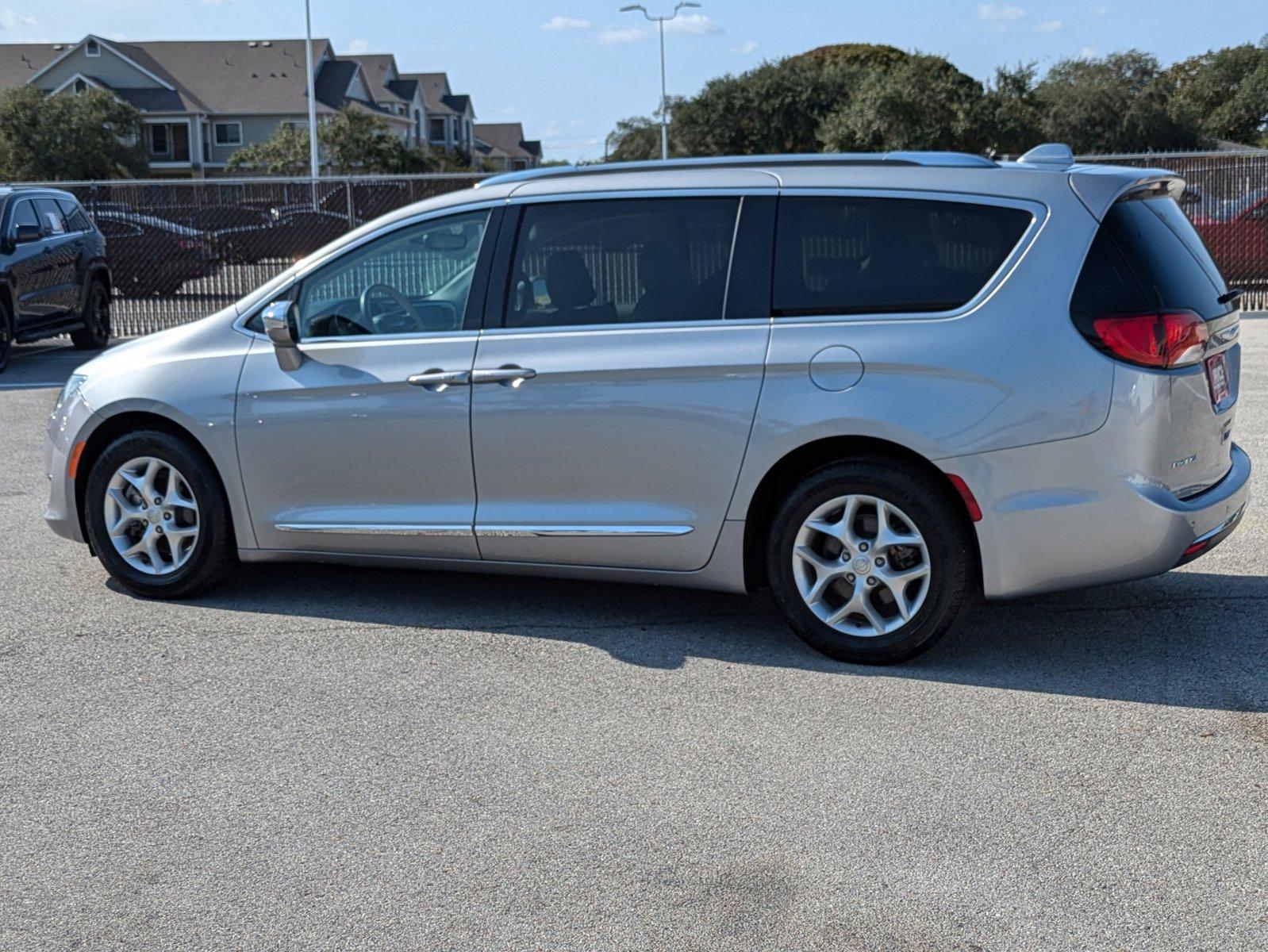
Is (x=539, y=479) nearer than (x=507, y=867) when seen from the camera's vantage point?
No

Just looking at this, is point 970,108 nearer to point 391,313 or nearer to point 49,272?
point 49,272

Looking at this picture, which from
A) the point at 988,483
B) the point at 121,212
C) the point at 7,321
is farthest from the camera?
the point at 121,212

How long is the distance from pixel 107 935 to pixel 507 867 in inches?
37.6

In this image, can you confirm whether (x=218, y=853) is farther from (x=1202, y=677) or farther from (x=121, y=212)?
(x=121, y=212)

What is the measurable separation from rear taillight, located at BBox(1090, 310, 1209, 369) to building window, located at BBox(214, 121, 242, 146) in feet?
274

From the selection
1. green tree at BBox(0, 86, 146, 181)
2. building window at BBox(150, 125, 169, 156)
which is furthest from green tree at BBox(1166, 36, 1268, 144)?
building window at BBox(150, 125, 169, 156)

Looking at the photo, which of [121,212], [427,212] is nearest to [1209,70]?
[121,212]

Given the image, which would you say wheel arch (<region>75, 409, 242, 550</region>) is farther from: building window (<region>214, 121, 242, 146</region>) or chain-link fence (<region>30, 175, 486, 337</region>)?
building window (<region>214, 121, 242, 146</region>)

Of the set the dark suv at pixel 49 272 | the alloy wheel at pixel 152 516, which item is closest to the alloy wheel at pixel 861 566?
the alloy wheel at pixel 152 516

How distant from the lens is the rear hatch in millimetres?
5023

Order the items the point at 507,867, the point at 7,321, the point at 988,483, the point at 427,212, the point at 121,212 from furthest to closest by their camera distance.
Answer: the point at 121,212
the point at 7,321
the point at 427,212
the point at 988,483
the point at 507,867

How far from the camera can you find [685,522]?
554 centimetres

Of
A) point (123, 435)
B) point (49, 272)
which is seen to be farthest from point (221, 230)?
point (123, 435)

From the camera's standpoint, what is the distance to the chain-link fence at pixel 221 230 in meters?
20.1
